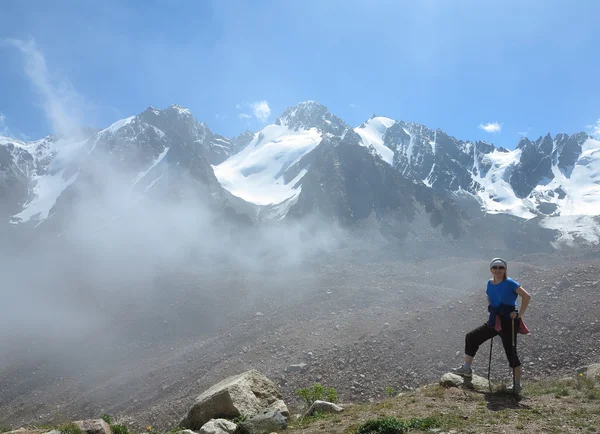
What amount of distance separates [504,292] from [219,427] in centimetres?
753

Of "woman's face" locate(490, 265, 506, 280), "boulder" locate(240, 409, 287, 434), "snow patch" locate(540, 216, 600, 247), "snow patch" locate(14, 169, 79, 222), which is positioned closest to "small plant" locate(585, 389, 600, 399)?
"woman's face" locate(490, 265, 506, 280)

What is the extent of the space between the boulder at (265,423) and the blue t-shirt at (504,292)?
588cm

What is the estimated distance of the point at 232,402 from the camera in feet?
35.3

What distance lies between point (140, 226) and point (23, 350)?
214ft

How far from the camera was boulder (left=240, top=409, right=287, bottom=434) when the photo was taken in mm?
9352

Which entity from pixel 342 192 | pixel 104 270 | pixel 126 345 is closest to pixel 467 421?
pixel 126 345

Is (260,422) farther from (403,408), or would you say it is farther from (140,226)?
(140,226)

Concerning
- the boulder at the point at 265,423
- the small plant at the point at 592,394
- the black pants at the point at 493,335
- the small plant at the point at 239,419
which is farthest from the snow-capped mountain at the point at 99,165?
the small plant at the point at 592,394

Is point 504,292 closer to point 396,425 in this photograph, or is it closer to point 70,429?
point 396,425

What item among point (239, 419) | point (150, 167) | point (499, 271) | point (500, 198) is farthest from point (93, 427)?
point (500, 198)

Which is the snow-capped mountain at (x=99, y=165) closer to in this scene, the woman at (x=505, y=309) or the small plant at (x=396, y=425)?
the woman at (x=505, y=309)

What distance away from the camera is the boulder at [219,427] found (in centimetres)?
916

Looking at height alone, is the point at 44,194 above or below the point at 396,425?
above

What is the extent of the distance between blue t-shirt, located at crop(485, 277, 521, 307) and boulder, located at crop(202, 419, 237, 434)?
7029mm
